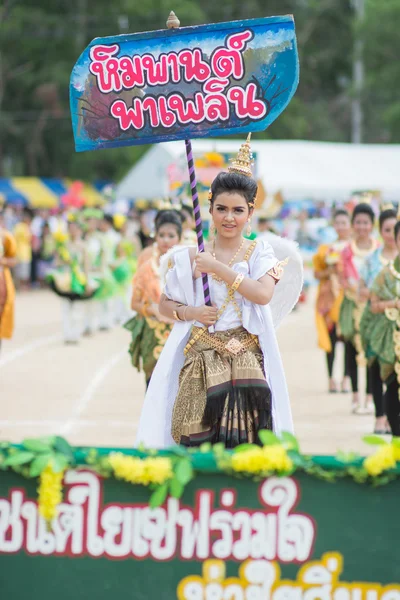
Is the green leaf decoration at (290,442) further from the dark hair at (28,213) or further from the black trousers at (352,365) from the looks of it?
the dark hair at (28,213)

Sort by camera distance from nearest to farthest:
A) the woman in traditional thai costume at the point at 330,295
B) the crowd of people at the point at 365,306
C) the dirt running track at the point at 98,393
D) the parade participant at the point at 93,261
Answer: the crowd of people at the point at 365,306
the dirt running track at the point at 98,393
the woman in traditional thai costume at the point at 330,295
the parade participant at the point at 93,261

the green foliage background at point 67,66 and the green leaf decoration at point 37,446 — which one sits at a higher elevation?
the green foliage background at point 67,66

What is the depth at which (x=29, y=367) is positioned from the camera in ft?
47.2

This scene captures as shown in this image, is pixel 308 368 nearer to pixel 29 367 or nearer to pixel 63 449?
pixel 29 367

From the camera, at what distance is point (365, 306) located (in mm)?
9477

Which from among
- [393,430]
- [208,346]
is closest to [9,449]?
[208,346]

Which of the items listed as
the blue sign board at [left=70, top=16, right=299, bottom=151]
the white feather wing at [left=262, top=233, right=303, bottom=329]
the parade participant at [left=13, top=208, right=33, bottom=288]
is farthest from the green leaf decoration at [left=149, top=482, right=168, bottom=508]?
the parade participant at [left=13, top=208, right=33, bottom=288]

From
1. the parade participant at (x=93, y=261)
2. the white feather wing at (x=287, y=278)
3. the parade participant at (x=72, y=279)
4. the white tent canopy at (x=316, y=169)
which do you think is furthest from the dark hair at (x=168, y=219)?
the white tent canopy at (x=316, y=169)

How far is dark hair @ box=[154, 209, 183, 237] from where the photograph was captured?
850 cm

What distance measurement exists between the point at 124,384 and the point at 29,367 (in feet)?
6.31

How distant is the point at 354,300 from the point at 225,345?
586 cm

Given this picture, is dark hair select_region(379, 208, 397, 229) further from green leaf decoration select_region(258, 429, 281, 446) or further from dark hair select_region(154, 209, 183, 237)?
green leaf decoration select_region(258, 429, 281, 446)

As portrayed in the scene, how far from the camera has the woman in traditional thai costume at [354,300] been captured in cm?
1099

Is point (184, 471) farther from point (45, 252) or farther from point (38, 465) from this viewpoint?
point (45, 252)
